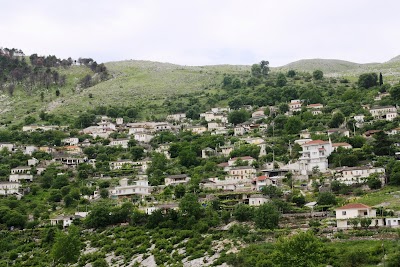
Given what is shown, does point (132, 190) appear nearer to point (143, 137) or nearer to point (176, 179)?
point (176, 179)

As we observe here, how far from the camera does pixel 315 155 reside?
7481 centimetres

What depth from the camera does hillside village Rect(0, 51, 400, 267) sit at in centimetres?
5488

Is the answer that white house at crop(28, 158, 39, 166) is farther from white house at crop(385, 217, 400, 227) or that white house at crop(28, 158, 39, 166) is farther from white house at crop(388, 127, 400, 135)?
white house at crop(385, 217, 400, 227)

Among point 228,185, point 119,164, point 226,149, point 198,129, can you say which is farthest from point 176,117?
point 228,185

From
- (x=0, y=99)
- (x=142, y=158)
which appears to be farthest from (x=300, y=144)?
(x=0, y=99)

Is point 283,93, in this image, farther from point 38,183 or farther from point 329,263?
point 329,263

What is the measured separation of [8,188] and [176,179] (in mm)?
22695

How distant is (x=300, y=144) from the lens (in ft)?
269

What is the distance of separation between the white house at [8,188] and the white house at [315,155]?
37.3 meters

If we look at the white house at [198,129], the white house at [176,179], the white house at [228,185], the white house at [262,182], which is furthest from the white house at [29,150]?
the white house at [262,182]

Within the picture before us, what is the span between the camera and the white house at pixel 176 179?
75.4m

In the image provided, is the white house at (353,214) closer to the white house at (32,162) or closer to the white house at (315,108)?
the white house at (315,108)

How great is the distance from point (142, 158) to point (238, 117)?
24.1 meters

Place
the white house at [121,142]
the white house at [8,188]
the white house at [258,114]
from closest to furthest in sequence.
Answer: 1. the white house at [8,188]
2. the white house at [121,142]
3. the white house at [258,114]
